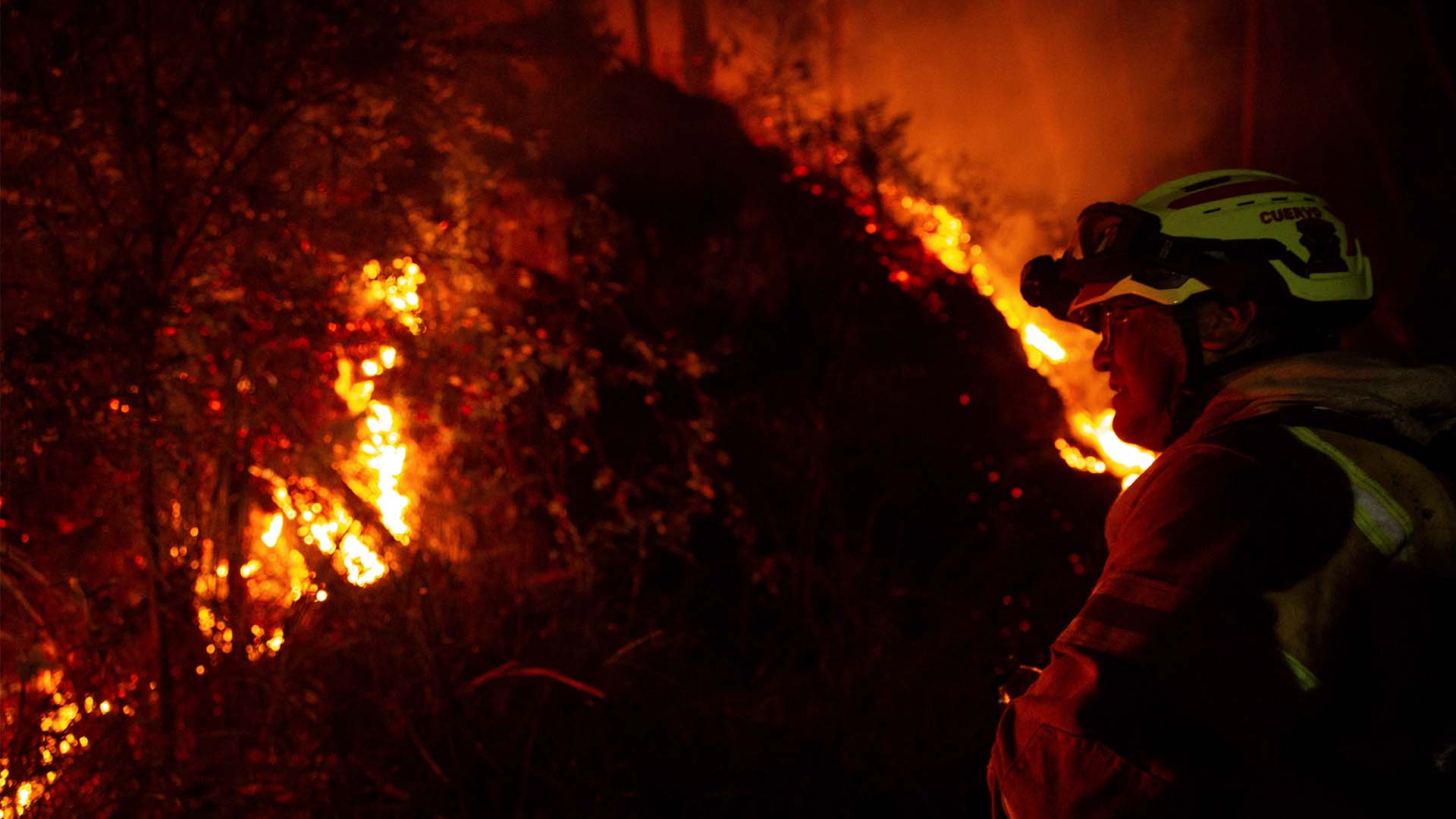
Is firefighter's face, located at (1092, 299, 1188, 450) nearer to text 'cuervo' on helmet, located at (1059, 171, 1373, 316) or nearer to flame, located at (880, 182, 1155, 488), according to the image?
text 'cuervo' on helmet, located at (1059, 171, 1373, 316)

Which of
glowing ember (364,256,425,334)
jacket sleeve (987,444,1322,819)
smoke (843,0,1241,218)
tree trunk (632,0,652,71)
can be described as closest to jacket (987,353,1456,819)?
jacket sleeve (987,444,1322,819)

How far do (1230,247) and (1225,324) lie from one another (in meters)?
0.16

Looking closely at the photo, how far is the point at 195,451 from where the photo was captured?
466 centimetres

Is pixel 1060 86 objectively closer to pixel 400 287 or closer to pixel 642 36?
pixel 642 36

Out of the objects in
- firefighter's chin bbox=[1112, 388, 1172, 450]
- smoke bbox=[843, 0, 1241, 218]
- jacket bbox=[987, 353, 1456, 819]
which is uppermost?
smoke bbox=[843, 0, 1241, 218]

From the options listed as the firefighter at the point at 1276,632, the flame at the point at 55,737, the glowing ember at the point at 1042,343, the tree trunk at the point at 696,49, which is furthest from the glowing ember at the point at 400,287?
the tree trunk at the point at 696,49

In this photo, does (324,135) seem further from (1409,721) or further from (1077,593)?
(1077,593)

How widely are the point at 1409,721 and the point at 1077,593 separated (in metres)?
6.04

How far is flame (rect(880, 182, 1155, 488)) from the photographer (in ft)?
29.9

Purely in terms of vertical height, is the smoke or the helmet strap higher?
the smoke

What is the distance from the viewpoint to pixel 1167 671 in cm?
148

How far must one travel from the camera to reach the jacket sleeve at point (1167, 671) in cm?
145

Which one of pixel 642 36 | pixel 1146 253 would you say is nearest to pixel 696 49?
pixel 642 36

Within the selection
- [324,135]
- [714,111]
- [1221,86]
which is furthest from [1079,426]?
[324,135]
